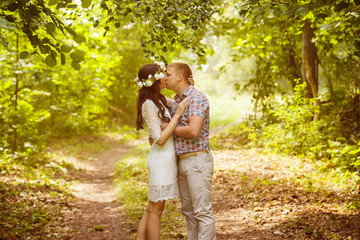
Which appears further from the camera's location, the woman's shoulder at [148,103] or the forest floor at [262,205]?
the forest floor at [262,205]

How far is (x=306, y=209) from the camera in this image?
5145 mm

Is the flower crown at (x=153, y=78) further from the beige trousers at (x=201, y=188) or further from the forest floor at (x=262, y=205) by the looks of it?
the forest floor at (x=262, y=205)

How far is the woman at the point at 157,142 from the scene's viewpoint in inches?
139

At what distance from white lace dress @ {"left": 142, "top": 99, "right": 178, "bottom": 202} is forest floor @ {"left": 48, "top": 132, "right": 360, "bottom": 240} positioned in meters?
1.39

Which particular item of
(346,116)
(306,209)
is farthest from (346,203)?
(346,116)

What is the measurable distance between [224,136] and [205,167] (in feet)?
34.0

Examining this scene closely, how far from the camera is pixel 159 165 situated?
3.58 metres

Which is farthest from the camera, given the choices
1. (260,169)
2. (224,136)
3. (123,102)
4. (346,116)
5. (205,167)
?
(123,102)

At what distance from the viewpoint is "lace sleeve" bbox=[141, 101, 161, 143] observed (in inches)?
138

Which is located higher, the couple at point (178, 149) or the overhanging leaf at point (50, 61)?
the overhanging leaf at point (50, 61)

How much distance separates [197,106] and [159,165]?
720 millimetres

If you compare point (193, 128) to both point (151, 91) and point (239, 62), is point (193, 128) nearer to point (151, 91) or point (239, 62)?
point (151, 91)

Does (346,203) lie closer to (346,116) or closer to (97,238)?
(97,238)

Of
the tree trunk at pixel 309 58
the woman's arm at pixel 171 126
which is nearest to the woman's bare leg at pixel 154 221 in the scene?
the woman's arm at pixel 171 126
